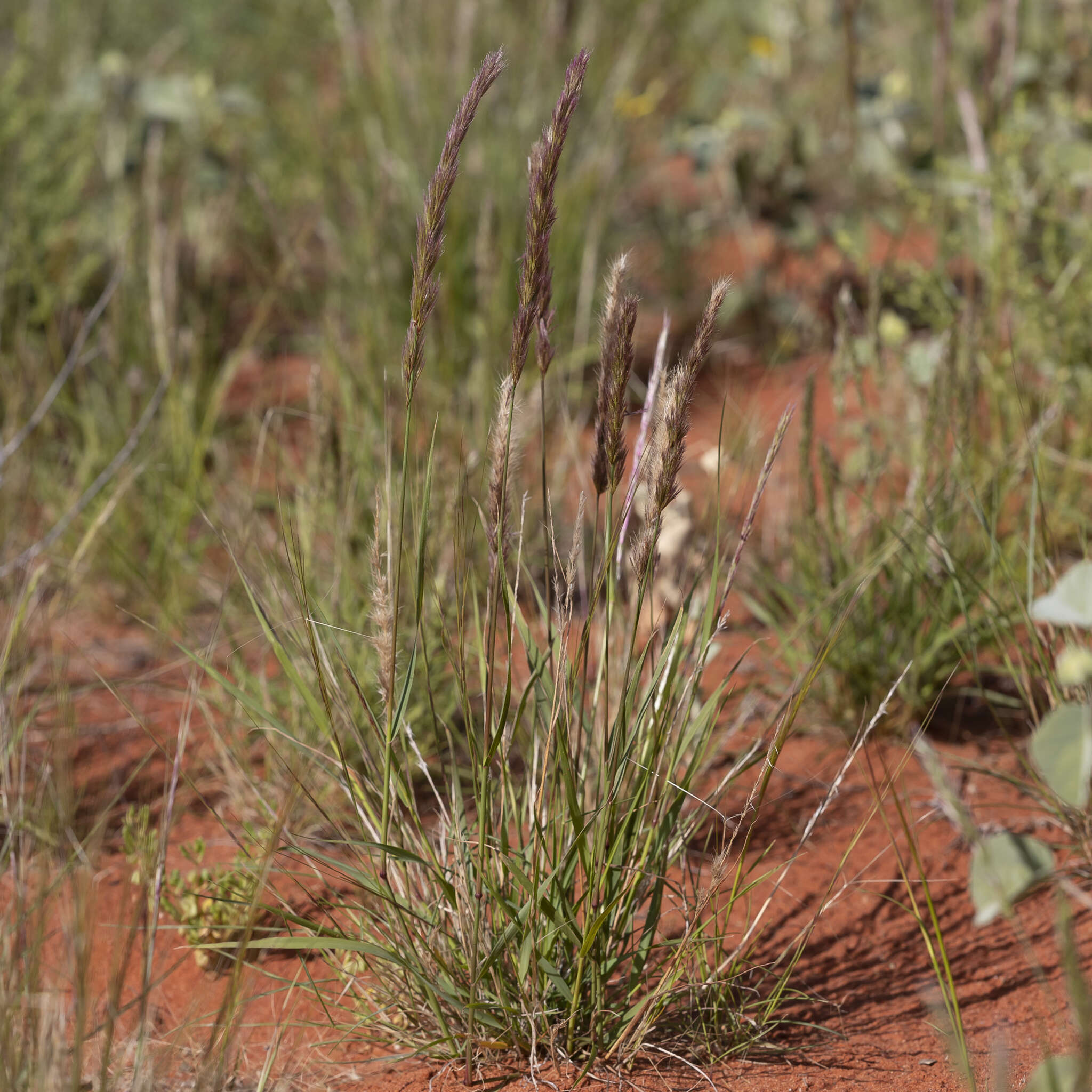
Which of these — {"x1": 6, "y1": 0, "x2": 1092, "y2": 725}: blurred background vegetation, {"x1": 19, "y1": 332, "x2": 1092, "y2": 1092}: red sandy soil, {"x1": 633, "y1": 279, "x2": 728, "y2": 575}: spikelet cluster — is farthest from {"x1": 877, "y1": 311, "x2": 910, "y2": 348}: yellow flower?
{"x1": 633, "y1": 279, "x2": 728, "y2": 575}: spikelet cluster

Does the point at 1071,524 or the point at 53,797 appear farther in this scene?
the point at 1071,524

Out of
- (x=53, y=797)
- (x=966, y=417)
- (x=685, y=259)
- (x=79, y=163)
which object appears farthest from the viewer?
(x=685, y=259)

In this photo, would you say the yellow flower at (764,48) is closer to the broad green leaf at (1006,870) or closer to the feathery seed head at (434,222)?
the feathery seed head at (434,222)

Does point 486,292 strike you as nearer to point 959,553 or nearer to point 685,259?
point 959,553

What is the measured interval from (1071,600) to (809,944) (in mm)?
790

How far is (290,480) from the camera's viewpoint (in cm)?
247

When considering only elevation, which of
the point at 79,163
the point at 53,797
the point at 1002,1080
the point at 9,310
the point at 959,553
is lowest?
the point at 53,797

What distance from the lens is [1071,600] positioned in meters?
0.88

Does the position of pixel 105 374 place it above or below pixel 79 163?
below

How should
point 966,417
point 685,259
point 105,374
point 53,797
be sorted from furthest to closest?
1. point 685,259
2. point 105,374
3. point 966,417
4. point 53,797

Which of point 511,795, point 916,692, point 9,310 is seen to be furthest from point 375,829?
point 9,310

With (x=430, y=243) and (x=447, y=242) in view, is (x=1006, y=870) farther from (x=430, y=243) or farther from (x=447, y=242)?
(x=447, y=242)

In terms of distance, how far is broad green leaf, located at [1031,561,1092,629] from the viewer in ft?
2.84

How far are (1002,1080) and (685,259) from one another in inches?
120
